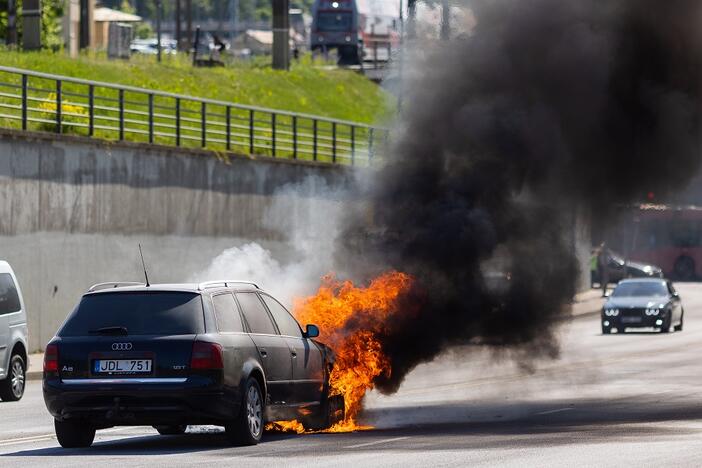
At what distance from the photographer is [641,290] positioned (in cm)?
4309

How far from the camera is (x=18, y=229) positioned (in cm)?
3039

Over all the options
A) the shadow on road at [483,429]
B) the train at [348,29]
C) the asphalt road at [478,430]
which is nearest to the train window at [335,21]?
the train at [348,29]

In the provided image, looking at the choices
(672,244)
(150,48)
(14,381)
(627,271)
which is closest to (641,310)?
(14,381)

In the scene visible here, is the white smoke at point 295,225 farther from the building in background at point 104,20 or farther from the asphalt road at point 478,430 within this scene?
the building in background at point 104,20

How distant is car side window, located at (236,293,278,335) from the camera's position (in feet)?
49.4

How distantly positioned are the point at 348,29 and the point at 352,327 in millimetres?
61535

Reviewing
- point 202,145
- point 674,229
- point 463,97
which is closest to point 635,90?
point 463,97

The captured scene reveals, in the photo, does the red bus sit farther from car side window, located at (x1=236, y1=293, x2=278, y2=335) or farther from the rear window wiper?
the rear window wiper

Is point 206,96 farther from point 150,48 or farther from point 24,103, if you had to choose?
point 150,48

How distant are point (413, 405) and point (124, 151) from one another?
49.2 feet

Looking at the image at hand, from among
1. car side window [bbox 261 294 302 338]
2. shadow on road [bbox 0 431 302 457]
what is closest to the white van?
shadow on road [bbox 0 431 302 457]

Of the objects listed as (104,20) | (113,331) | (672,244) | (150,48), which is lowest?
(672,244)

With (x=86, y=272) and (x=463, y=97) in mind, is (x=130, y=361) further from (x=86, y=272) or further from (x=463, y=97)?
(x=86, y=272)

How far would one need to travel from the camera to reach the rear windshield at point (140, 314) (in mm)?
14227
